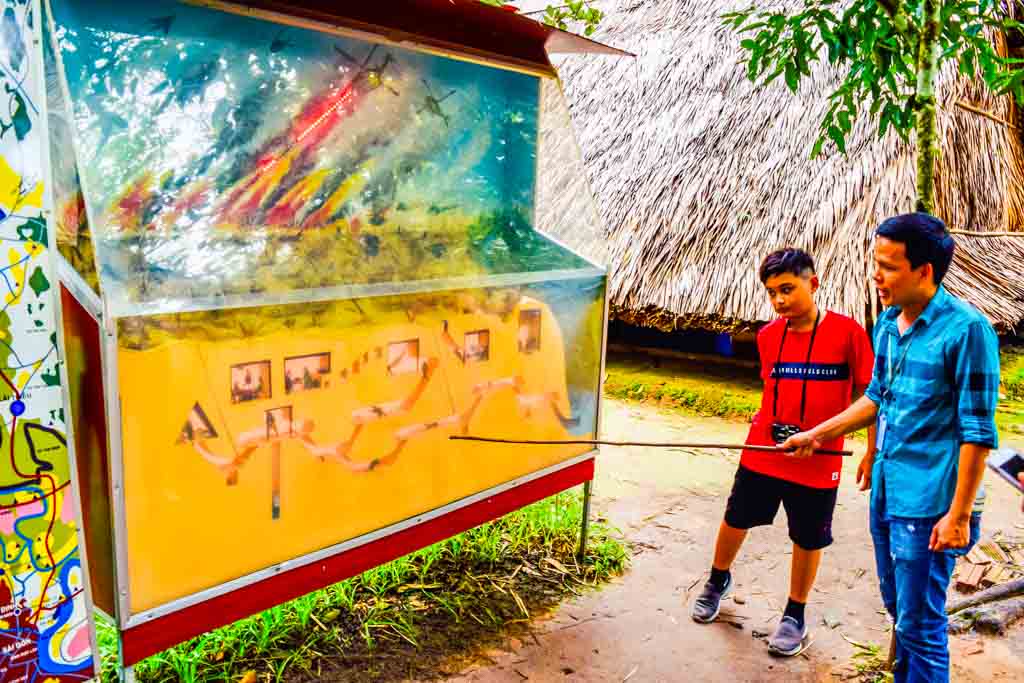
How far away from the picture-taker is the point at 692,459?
5.27m

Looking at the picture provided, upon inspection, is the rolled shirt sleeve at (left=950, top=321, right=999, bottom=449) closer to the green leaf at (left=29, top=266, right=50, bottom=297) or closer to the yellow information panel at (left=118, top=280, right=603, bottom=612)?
the yellow information panel at (left=118, top=280, right=603, bottom=612)

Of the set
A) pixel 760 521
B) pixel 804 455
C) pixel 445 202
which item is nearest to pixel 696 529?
pixel 760 521

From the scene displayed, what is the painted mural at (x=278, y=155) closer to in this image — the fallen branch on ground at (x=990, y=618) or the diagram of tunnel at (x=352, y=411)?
the diagram of tunnel at (x=352, y=411)

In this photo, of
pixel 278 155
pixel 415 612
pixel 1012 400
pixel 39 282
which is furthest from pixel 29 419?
pixel 1012 400

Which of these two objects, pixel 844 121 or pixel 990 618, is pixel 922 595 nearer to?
pixel 990 618

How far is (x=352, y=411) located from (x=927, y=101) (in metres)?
2.26

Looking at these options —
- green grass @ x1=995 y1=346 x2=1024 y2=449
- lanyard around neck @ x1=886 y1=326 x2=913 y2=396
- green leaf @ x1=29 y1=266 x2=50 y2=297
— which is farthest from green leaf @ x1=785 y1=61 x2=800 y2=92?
green grass @ x1=995 y1=346 x2=1024 y2=449

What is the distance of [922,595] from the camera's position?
205 cm

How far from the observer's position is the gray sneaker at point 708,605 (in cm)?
309

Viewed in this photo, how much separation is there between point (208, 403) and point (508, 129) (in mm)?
1821

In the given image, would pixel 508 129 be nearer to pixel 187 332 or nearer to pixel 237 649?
pixel 187 332

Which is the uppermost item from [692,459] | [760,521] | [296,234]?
[296,234]

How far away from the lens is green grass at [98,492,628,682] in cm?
263

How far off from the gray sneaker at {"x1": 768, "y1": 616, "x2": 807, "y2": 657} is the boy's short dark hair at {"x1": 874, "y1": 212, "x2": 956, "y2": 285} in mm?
1532
